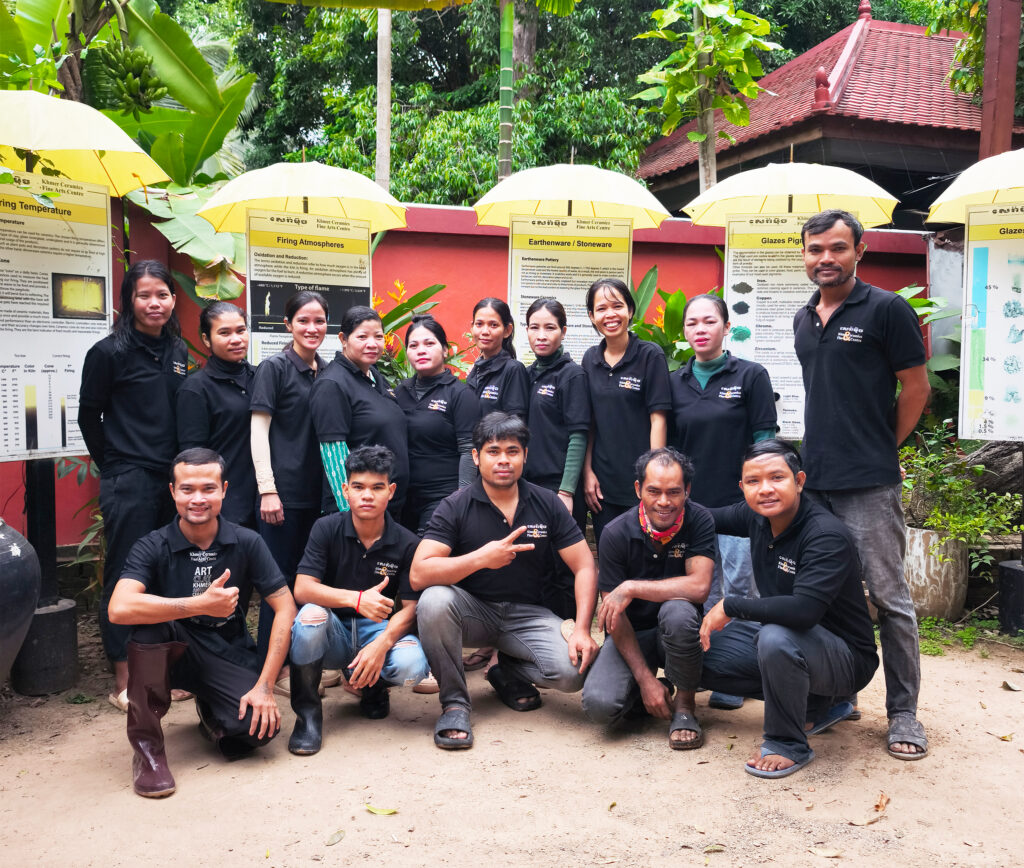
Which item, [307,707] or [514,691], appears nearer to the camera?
[307,707]

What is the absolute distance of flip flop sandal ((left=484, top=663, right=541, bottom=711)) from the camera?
4277 millimetres

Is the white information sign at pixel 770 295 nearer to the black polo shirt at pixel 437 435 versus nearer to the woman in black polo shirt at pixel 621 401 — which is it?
the woman in black polo shirt at pixel 621 401

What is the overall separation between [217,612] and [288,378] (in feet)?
4.42

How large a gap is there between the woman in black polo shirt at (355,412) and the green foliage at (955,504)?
3.34 m

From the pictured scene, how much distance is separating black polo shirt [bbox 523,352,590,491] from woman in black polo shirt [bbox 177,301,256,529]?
4.43 ft

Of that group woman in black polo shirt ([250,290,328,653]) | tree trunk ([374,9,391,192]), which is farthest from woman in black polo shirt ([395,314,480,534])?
tree trunk ([374,9,391,192])

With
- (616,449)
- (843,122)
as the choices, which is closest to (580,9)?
(843,122)

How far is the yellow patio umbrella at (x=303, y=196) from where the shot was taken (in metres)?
4.88

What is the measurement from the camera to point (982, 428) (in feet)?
17.5

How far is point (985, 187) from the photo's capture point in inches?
187

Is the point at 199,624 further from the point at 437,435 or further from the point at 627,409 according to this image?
the point at 627,409

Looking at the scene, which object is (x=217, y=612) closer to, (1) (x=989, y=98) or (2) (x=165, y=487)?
(2) (x=165, y=487)

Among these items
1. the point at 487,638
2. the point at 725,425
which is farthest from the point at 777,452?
the point at 487,638

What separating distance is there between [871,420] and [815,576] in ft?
2.24
